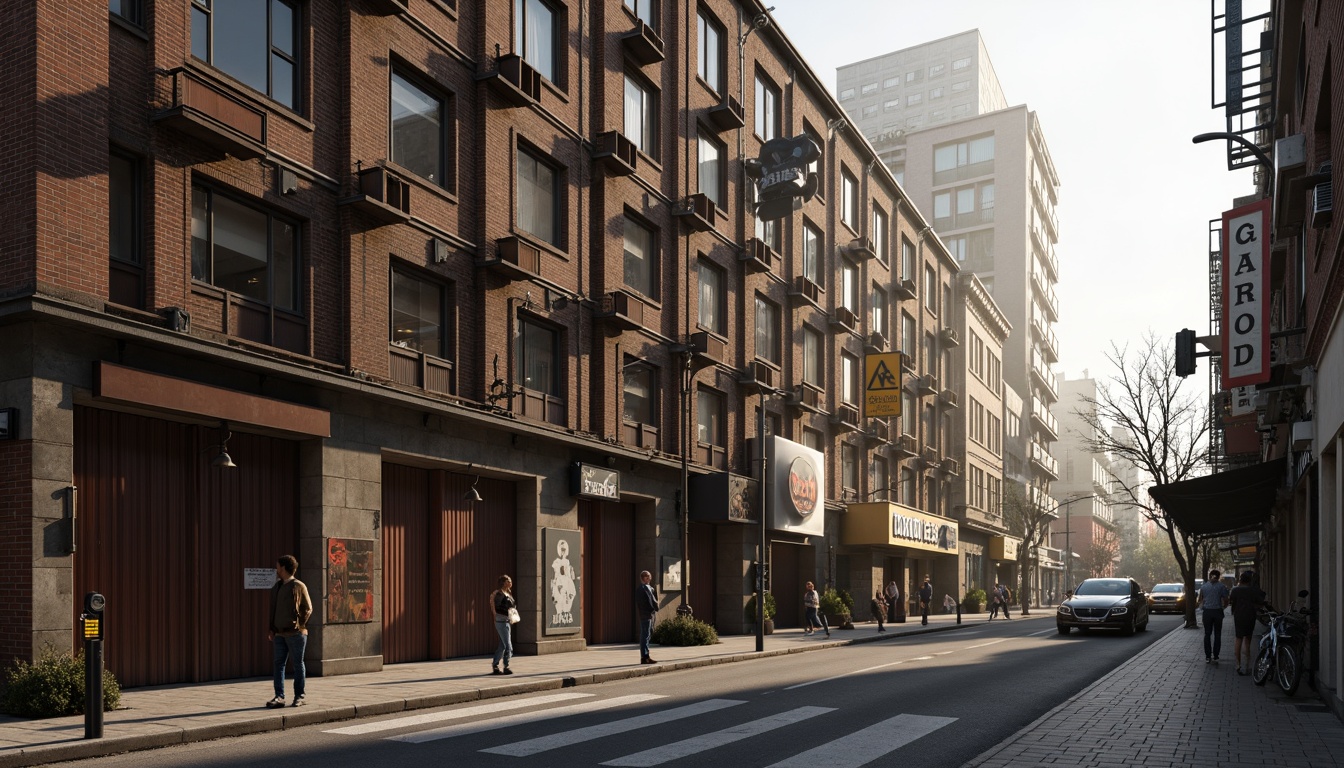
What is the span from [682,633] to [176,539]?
13.5m

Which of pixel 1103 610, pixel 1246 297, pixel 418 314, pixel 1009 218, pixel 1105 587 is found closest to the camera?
pixel 1246 297

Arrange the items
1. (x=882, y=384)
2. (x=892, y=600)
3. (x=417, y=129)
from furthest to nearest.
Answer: (x=882, y=384)
(x=892, y=600)
(x=417, y=129)

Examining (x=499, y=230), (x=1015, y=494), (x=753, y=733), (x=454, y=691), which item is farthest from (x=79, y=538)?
(x=1015, y=494)

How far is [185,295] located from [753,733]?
9.65m

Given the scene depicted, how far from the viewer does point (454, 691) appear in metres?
15.0

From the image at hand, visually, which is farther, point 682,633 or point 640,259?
point 640,259

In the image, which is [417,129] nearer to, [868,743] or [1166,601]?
[868,743]

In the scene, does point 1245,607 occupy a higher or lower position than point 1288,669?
higher

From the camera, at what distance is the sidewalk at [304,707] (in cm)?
1045

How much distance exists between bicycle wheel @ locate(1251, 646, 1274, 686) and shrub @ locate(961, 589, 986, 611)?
40.6m

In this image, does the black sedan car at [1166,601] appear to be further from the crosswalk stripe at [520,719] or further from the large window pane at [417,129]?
the crosswalk stripe at [520,719]

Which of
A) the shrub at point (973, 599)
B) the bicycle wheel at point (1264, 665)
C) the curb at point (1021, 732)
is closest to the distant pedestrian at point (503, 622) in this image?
the curb at point (1021, 732)

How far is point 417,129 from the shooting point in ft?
68.2

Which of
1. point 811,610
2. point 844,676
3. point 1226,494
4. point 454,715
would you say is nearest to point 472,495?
point 844,676
